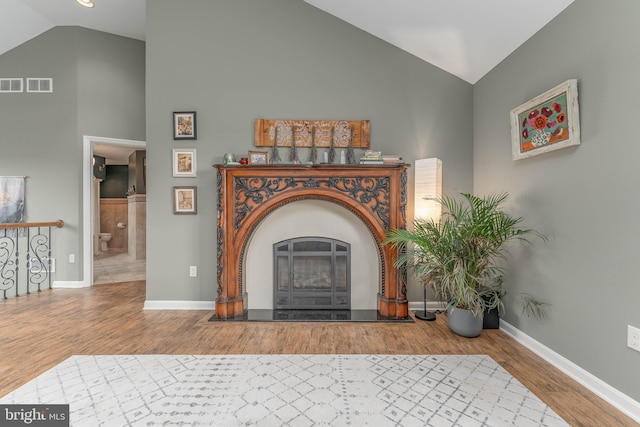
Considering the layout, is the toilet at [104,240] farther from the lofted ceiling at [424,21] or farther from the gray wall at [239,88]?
the gray wall at [239,88]

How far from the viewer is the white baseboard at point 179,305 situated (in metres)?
3.23

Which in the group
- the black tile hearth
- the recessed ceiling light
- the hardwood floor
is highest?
the recessed ceiling light

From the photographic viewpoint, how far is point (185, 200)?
3.21 metres

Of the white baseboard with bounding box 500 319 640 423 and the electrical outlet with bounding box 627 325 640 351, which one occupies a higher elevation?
the electrical outlet with bounding box 627 325 640 351

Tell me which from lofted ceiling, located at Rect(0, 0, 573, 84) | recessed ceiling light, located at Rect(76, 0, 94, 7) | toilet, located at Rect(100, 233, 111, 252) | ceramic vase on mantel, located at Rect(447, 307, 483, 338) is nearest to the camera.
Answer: lofted ceiling, located at Rect(0, 0, 573, 84)

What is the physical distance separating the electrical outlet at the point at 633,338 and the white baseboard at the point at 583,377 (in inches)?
Answer: 11.5

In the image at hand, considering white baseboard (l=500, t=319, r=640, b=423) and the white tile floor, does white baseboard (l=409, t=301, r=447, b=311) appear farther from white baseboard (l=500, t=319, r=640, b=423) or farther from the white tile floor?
the white tile floor

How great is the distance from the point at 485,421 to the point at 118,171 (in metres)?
9.64

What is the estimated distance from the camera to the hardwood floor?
1894mm

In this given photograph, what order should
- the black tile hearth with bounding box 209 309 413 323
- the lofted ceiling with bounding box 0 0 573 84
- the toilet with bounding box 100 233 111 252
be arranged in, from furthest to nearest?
the toilet with bounding box 100 233 111 252 → the black tile hearth with bounding box 209 309 413 323 → the lofted ceiling with bounding box 0 0 573 84

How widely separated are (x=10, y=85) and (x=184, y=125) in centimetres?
317

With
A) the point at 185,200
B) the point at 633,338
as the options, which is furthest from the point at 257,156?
the point at 633,338

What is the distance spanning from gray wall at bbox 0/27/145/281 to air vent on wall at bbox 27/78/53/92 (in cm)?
6

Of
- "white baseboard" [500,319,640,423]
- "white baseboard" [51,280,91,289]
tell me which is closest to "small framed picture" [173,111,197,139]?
"white baseboard" [51,280,91,289]
